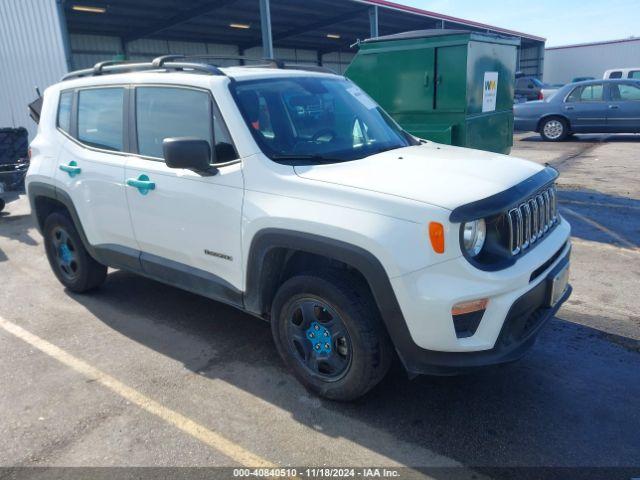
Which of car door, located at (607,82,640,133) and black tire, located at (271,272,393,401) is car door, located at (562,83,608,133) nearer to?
car door, located at (607,82,640,133)

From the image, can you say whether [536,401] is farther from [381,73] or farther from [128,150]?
[381,73]

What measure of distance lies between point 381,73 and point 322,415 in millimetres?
5011

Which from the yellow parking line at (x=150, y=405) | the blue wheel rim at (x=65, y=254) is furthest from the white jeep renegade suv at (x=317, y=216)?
the yellow parking line at (x=150, y=405)

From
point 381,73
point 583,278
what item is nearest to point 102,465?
point 583,278

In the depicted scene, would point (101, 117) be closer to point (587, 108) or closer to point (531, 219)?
point (531, 219)

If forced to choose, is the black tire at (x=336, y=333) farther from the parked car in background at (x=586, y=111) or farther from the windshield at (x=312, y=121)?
the parked car in background at (x=586, y=111)

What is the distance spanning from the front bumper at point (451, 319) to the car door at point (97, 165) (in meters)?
2.38

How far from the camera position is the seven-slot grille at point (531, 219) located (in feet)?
9.12

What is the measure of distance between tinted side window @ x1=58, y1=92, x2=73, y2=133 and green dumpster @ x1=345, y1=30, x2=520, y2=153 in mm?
3737

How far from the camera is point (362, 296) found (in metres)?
2.86

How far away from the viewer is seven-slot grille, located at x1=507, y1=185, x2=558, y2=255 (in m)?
2.78

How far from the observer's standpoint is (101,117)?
4242 mm

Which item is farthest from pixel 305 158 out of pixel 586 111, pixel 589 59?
pixel 589 59

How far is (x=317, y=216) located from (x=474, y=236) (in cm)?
81
